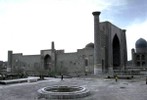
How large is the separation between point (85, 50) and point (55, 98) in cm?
3486

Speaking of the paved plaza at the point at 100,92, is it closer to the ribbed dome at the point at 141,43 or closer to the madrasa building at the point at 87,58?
the madrasa building at the point at 87,58

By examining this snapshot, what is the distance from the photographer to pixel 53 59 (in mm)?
54281

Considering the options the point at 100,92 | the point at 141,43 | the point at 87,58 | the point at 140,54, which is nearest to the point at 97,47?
the point at 87,58

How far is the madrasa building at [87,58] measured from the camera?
43709 mm

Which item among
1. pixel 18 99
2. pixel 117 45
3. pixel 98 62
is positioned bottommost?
pixel 18 99

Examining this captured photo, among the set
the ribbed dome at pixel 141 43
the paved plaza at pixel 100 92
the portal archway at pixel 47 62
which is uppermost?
the ribbed dome at pixel 141 43

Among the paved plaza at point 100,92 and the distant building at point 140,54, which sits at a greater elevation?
the distant building at point 140,54

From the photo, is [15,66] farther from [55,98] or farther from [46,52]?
[55,98]

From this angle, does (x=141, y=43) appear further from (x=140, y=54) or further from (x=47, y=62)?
(x=47, y=62)

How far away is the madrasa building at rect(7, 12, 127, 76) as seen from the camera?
43.7 meters

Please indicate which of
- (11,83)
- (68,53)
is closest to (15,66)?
(68,53)

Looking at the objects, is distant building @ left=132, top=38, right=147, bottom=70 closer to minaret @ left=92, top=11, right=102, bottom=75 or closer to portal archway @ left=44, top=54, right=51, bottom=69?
portal archway @ left=44, top=54, right=51, bottom=69

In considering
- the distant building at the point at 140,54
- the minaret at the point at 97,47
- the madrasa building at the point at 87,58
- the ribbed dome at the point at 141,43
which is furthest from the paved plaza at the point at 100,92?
the ribbed dome at the point at 141,43

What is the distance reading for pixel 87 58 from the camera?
48656 mm
